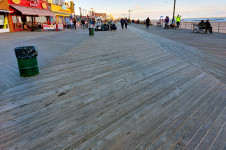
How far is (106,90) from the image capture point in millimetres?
4078

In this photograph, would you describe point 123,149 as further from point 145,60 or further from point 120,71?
point 145,60

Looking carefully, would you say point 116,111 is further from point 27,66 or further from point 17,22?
point 17,22

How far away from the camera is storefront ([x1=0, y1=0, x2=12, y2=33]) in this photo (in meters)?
21.1

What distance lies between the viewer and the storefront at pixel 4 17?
832 inches

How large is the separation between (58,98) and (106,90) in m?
1.15

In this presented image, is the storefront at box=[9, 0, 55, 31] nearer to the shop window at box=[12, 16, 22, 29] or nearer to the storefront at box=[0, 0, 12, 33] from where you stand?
the shop window at box=[12, 16, 22, 29]

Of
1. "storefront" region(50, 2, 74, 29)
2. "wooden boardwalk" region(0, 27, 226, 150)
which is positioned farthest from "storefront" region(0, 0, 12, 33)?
"wooden boardwalk" region(0, 27, 226, 150)

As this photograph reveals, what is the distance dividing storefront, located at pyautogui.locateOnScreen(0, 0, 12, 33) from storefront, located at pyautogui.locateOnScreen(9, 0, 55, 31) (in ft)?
2.70

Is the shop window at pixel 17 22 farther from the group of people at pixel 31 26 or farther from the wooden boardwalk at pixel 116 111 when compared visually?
the wooden boardwalk at pixel 116 111

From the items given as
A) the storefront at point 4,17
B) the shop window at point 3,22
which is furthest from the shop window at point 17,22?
the shop window at point 3,22

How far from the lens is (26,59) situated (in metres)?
4.94

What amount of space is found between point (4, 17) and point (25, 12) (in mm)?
2854

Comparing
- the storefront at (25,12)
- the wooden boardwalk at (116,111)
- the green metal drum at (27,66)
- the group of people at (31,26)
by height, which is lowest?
the wooden boardwalk at (116,111)

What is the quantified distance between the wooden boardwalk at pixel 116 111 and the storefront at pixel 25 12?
23.2m
